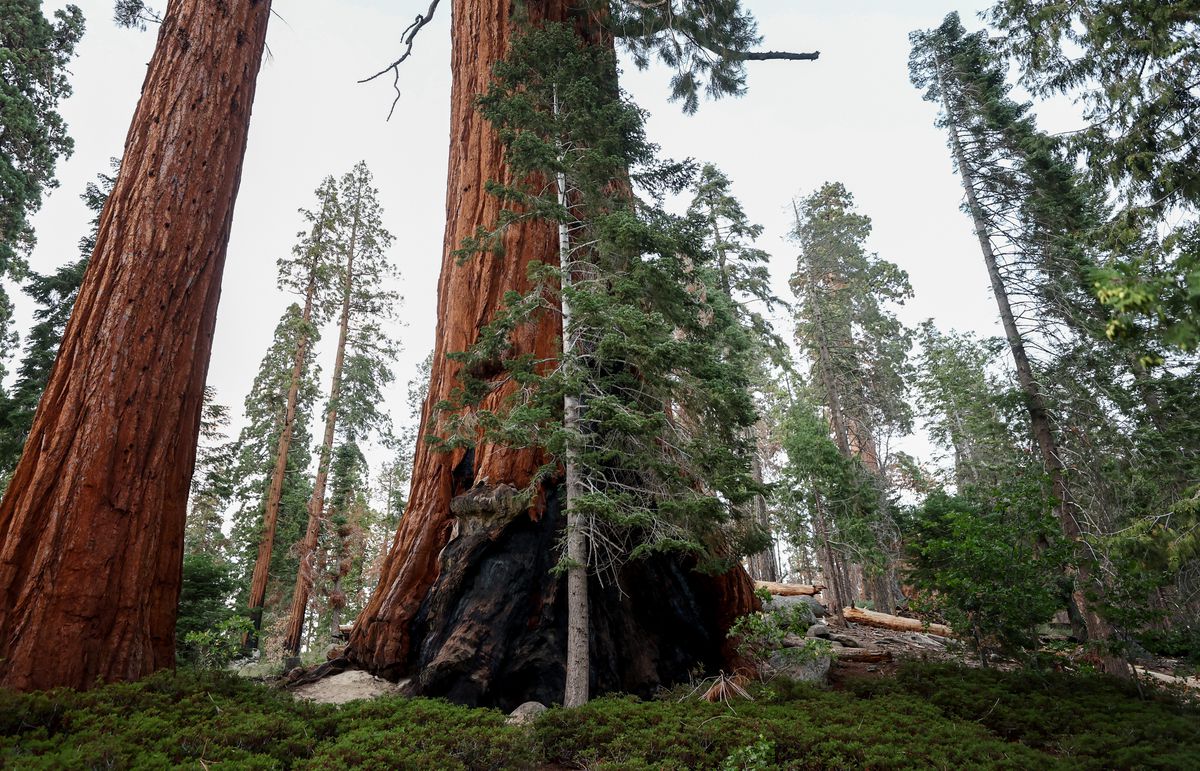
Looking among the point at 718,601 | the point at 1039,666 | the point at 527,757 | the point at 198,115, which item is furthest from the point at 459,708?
the point at 1039,666

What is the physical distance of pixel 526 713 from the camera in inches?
208

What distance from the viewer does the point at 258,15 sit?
6.30 m

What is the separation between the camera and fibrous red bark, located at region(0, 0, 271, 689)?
3916mm

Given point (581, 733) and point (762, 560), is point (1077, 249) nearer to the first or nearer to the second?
point (581, 733)

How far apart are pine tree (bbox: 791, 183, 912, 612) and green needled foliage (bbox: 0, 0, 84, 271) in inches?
848

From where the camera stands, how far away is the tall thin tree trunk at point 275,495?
45.8ft

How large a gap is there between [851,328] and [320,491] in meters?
19.5

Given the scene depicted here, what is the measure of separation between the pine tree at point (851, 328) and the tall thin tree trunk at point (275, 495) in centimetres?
1609

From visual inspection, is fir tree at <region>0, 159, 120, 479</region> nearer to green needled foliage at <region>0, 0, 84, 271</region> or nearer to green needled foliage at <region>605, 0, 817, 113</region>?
green needled foliage at <region>0, 0, 84, 271</region>

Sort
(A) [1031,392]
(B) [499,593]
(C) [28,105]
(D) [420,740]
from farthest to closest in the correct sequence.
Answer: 1. (C) [28,105]
2. (A) [1031,392]
3. (B) [499,593]
4. (D) [420,740]

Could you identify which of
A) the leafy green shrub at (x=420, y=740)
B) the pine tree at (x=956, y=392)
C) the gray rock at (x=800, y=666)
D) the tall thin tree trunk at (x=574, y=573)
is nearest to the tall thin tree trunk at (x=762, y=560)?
the pine tree at (x=956, y=392)

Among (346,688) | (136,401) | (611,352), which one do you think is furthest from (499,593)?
(136,401)

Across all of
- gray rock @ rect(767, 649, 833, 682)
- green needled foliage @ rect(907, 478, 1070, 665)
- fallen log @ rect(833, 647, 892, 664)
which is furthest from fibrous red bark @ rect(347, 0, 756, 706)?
fallen log @ rect(833, 647, 892, 664)

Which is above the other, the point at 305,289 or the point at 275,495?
the point at 305,289
